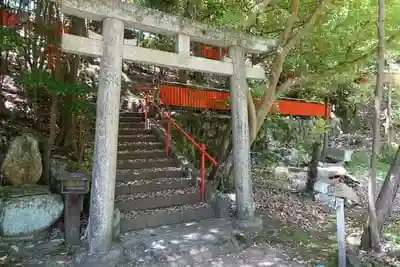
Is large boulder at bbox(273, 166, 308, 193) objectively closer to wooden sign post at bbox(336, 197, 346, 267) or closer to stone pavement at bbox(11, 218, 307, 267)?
stone pavement at bbox(11, 218, 307, 267)

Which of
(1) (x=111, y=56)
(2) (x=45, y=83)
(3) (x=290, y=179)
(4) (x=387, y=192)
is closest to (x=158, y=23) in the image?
(1) (x=111, y=56)

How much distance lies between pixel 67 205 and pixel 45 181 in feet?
2.42

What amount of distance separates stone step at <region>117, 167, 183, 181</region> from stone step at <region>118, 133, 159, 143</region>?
137 cm

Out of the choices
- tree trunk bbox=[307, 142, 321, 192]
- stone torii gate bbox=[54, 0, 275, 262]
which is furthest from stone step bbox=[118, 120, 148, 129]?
tree trunk bbox=[307, 142, 321, 192]

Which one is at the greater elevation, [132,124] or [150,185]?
[132,124]

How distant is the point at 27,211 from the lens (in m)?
4.67

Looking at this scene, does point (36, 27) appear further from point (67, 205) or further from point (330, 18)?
point (330, 18)

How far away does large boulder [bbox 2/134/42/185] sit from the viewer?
192 inches

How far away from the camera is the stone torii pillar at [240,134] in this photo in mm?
6062

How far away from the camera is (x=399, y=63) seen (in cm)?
1580

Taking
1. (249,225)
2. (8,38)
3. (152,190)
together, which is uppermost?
(8,38)

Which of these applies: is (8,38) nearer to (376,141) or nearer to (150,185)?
(150,185)

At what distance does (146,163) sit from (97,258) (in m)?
2.87

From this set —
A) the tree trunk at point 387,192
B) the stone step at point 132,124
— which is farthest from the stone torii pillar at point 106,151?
the stone step at point 132,124
